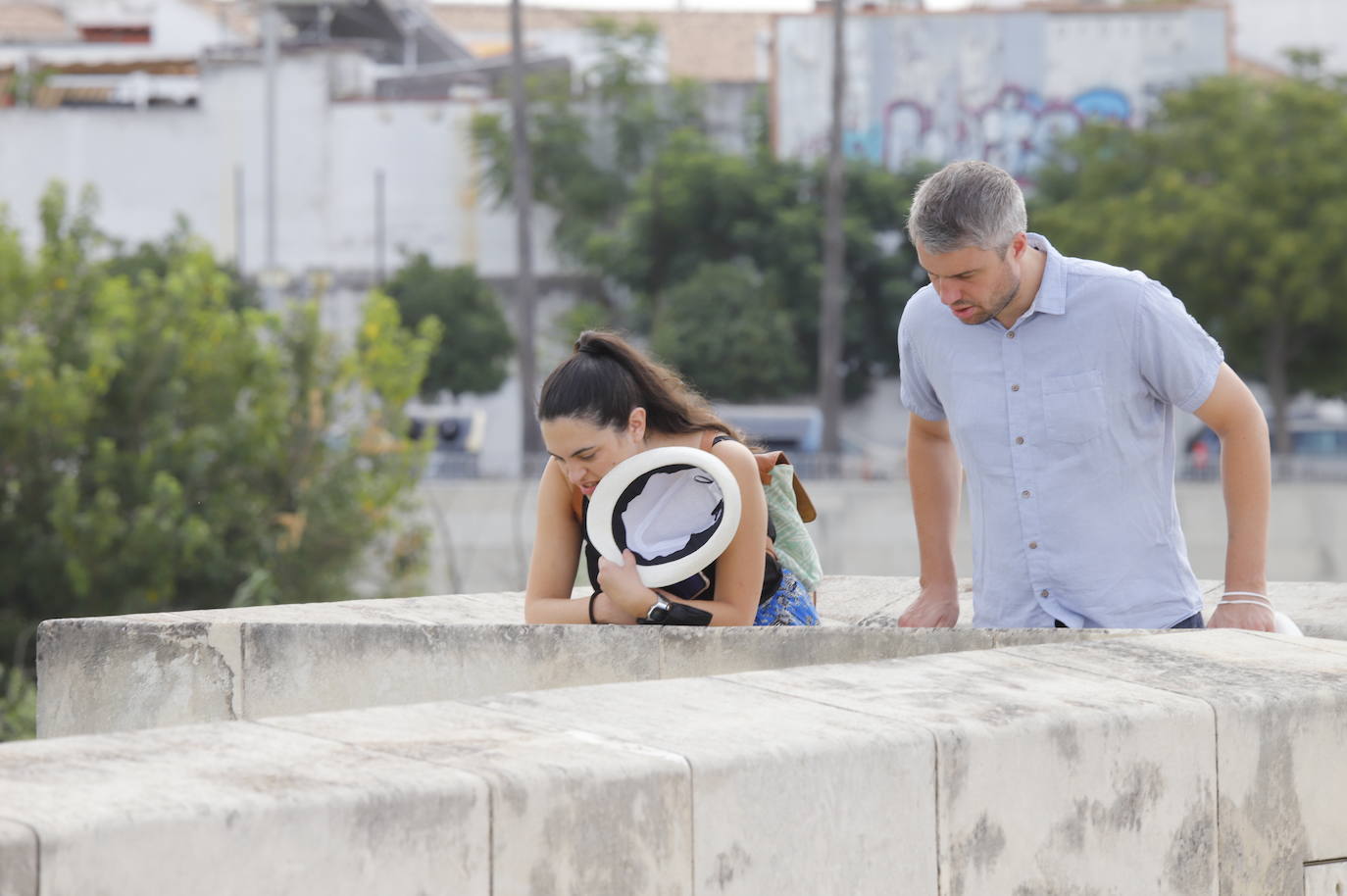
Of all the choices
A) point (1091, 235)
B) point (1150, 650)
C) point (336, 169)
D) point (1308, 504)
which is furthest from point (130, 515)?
point (336, 169)

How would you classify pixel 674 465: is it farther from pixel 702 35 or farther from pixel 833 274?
pixel 702 35

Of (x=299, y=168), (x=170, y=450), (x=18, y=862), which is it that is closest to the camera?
(x=18, y=862)

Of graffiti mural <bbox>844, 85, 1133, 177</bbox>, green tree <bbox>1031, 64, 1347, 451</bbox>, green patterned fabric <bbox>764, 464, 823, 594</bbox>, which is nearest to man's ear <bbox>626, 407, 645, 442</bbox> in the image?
green patterned fabric <bbox>764, 464, 823, 594</bbox>

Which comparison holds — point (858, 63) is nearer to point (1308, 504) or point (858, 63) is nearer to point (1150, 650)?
point (1308, 504)

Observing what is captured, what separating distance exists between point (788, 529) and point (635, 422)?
56 centimetres

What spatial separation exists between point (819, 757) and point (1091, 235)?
31716mm

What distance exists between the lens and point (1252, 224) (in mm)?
31516

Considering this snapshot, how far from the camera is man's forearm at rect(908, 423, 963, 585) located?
4207 mm

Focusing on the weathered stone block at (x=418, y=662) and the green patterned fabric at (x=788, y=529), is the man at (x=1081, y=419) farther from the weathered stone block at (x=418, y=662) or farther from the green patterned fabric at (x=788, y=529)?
the weathered stone block at (x=418, y=662)

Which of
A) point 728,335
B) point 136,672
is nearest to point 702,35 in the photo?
point 728,335

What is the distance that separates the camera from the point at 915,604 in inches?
168

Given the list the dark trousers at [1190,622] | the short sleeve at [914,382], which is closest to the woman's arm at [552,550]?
the short sleeve at [914,382]

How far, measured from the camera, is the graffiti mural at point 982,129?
4088 cm

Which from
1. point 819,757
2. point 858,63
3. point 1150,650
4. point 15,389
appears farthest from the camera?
point 858,63
